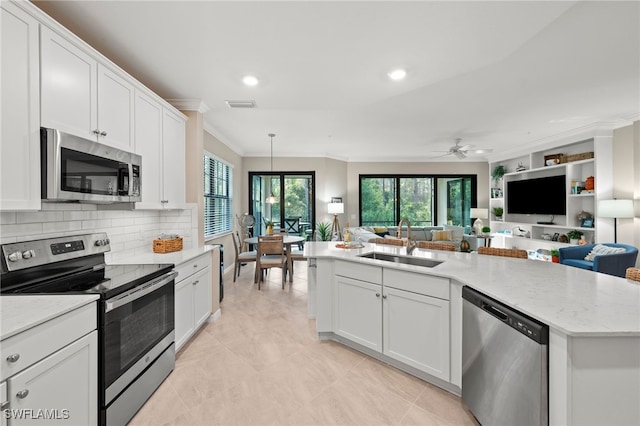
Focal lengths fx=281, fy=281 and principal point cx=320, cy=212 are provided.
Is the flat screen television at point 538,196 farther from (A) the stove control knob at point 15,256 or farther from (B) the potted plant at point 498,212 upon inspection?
(A) the stove control knob at point 15,256

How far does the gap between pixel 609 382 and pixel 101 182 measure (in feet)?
9.43

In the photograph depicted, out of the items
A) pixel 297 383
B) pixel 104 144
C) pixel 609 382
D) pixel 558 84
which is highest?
pixel 558 84

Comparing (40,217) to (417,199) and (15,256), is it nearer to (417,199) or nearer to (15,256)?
(15,256)

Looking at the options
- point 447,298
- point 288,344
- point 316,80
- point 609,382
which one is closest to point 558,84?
point 316,80

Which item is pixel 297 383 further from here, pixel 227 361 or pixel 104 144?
pixel 104 144

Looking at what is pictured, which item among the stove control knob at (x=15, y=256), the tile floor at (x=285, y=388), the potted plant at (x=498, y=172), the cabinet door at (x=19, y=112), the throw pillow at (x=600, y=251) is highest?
the potted plant at (x=498, y=172)

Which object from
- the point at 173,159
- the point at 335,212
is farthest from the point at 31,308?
the point at 335,212

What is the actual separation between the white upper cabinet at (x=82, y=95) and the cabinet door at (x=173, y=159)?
49cm

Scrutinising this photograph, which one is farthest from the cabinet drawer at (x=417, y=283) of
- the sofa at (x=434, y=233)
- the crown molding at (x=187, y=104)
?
the sofa at (x=434, y=233)

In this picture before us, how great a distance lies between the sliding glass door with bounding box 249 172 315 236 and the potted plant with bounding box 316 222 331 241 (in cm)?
24

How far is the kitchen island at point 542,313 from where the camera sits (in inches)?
44.6

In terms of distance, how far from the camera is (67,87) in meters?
1.69

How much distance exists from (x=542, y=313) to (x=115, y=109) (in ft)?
9.61

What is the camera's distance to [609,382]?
3.72 feet
